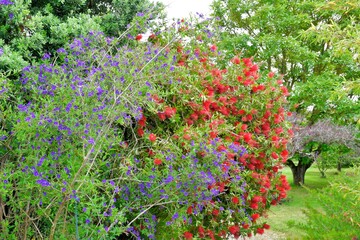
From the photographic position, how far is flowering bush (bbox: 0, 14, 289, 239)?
11.2 ft

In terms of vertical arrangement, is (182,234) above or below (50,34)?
below

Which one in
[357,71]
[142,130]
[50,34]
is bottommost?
[142,130]

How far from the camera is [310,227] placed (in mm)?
4949

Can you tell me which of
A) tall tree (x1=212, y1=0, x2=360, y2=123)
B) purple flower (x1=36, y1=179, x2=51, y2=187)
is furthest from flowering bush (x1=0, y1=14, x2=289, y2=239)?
tall tree (x1=212, y1=0, x2=360, y2=123)

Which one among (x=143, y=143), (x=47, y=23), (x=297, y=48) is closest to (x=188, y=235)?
(x=143, y=143)

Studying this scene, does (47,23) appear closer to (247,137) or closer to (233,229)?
(247,137)

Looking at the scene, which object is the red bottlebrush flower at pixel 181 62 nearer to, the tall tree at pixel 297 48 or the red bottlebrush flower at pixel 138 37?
the red bottlebrush flower at pixel 138 37

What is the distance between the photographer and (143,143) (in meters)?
4.70

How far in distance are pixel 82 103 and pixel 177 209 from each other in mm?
1379

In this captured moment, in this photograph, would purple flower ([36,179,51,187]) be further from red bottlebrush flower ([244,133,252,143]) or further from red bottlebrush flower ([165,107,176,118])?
red bottlebrush flower ([244,133,252,143])

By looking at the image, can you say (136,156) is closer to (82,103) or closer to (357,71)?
(82,103)

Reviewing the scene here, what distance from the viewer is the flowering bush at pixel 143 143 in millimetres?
3400

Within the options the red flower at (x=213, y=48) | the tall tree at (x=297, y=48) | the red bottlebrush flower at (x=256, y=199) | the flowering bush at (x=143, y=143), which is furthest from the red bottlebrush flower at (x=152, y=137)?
the tall tree at (x=297, y=48)

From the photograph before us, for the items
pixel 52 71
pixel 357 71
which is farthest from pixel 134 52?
pixel 357 71
